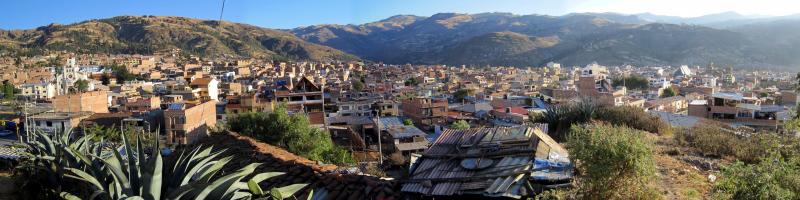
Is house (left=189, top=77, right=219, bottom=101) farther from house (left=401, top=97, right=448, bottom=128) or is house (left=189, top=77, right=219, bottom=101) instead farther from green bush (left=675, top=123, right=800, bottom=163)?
green bush (left=675, top=123, right=800, bottom=163)

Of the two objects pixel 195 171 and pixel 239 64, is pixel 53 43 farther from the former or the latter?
pixel 195 171

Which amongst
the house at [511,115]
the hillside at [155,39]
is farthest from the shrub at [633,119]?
the hillside at [155,39]

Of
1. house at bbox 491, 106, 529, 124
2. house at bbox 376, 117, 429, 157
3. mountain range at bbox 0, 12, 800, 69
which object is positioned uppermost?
mountain range at bbox 0, 12, 800, 69

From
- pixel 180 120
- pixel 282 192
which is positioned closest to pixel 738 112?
pixel 180 120

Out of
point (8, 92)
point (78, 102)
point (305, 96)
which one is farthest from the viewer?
point (8, 92)

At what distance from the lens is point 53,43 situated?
88688 mm

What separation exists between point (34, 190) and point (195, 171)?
2437 millimetres

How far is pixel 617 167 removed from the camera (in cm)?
423

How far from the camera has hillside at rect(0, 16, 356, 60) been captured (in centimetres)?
9136

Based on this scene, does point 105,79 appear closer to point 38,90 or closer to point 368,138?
point 38,90

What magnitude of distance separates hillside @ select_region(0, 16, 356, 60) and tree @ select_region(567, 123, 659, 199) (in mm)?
93336

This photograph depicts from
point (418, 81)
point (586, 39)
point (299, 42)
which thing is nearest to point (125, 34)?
point (299, 42)

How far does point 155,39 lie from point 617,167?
113 metres

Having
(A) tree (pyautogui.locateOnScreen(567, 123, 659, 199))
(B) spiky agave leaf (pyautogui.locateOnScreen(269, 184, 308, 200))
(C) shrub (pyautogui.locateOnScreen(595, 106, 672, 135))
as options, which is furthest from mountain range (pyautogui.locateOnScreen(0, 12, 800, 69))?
(A) tree (pyautogui.locateOnScreen(567, 123, 659, 199))
